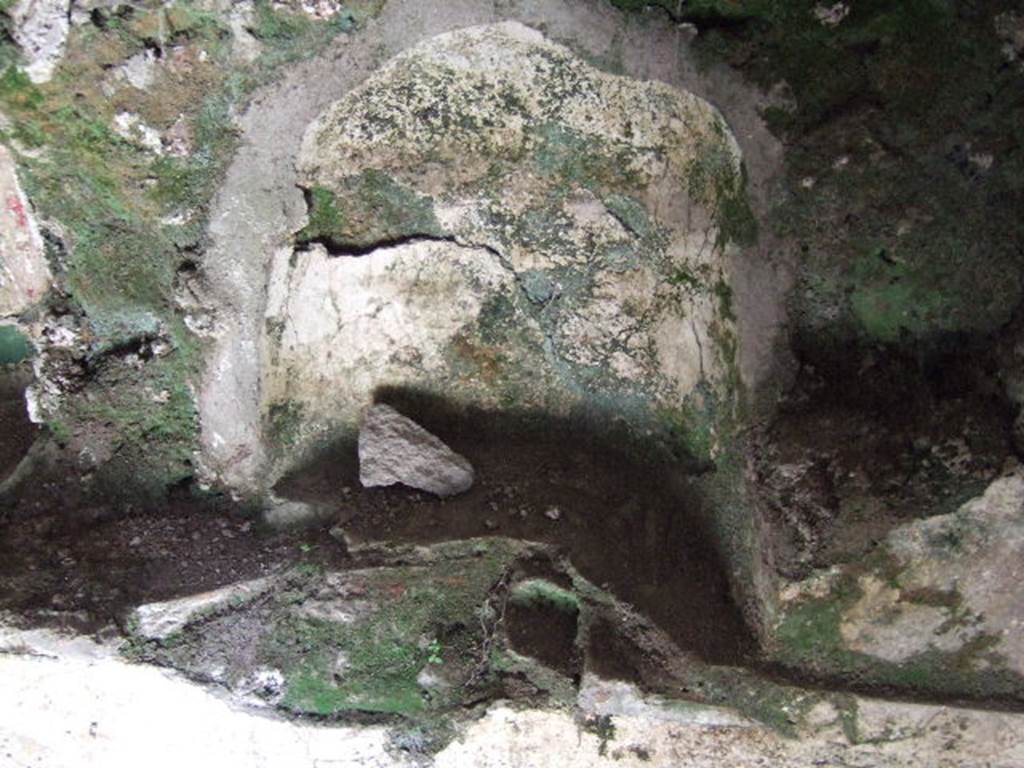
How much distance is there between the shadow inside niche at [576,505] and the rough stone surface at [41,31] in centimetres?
106

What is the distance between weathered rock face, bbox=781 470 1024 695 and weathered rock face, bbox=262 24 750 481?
1.84ft

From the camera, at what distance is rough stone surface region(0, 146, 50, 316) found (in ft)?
7.55

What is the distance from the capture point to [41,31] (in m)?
2.09

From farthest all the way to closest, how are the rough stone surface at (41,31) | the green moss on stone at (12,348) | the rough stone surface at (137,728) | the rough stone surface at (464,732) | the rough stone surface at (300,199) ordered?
the green moss on stone at (12,348) → the rough stone surface at (137,728) → the rough stone surface at (464,732) → the rough stone surface at (300,199) → the rough stone surface at (41,31)

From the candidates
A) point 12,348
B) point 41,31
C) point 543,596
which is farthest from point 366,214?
point 12,348

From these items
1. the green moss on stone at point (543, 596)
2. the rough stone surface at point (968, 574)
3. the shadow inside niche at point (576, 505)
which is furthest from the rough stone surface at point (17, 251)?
the rough stone surface at point (968, 574)

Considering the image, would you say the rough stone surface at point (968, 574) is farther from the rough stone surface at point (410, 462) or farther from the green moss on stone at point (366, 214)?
the green moss on stone at point (366, 214)

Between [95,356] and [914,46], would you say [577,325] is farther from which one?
[95,356]

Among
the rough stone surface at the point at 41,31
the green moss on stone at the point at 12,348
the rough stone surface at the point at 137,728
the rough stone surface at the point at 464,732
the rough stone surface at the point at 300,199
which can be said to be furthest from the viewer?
the green moss on stone at the point at 12,348

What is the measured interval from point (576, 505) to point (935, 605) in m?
0.85

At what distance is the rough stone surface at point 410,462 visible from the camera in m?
2.32

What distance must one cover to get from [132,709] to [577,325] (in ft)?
5.02

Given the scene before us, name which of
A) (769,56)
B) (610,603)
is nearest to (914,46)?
(769,56)

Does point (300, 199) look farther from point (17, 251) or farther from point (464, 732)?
point (464, 732)
